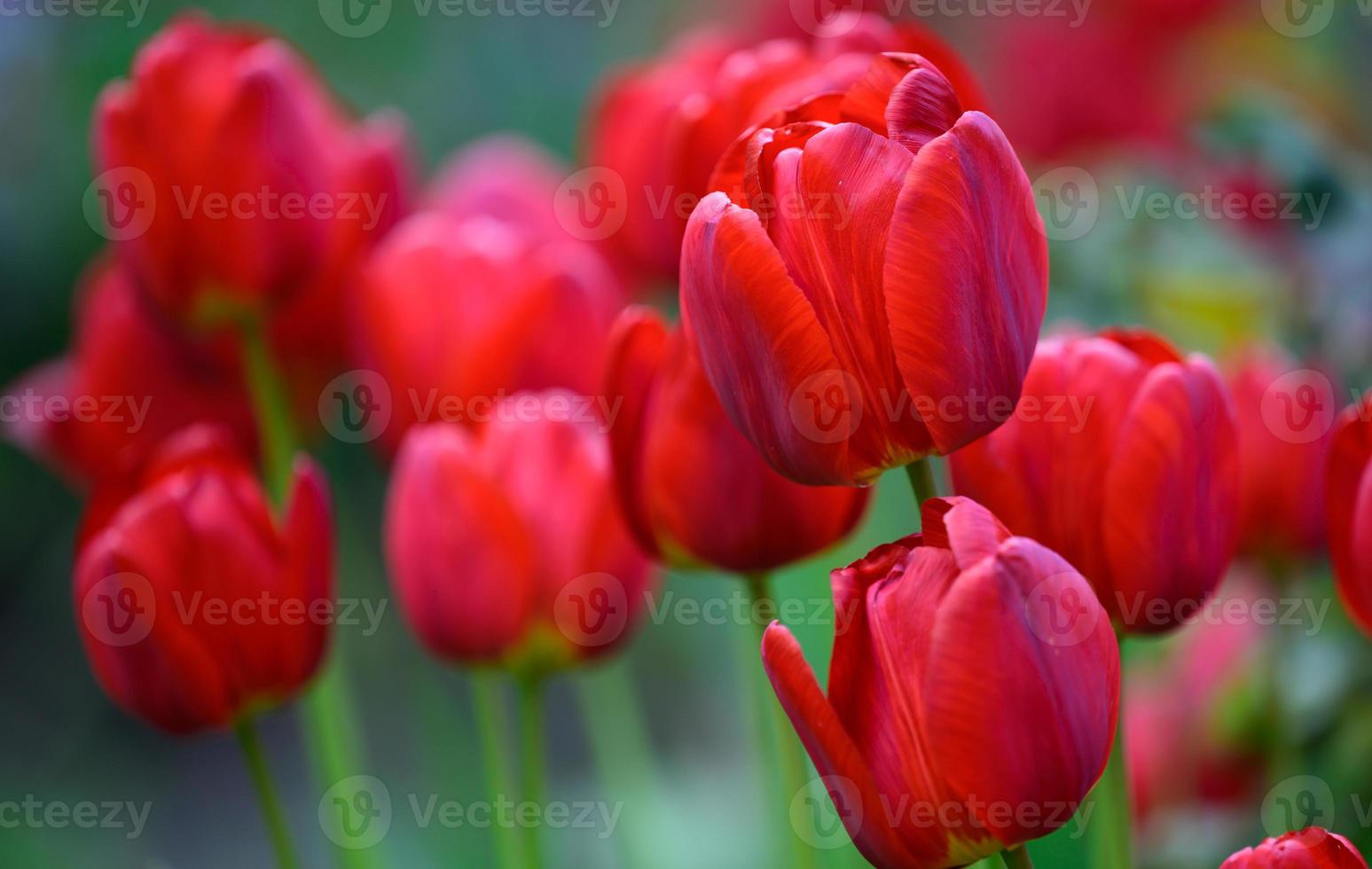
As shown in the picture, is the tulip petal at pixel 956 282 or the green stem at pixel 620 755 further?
the green stem at pixel 620 755

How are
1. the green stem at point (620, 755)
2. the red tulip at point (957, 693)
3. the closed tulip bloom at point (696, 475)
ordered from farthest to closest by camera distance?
1. the green stem at point (620, 755)
2. the closed tulip bloom at point (696, 475)
3. the red tulip at point (957, 693)

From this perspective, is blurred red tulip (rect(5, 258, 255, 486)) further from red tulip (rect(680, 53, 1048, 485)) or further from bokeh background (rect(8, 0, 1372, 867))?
red tulip (rect(680, 53, 1048, 485))

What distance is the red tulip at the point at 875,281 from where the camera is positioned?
0.27 metres

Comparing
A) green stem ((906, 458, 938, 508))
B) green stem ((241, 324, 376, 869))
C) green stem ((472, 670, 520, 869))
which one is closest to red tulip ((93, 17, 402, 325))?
green stem ((241, 324, 376, 869))

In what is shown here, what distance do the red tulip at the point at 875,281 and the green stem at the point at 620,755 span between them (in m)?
0.31

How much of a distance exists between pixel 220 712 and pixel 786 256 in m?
0.23

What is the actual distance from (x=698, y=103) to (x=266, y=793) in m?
0.23

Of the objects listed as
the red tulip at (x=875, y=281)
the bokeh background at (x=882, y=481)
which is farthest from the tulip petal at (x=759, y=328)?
the bokeh background at (x=882, y=481)

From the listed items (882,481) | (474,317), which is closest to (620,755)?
(882,481)

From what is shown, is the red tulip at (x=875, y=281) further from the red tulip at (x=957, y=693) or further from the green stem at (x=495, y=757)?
the green stem at (x=495, y=757)

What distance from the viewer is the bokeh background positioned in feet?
1.68

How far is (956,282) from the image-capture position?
0.28 metres

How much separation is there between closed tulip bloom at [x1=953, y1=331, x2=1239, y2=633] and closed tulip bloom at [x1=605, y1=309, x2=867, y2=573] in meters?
0.05

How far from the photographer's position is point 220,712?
0.42 m
